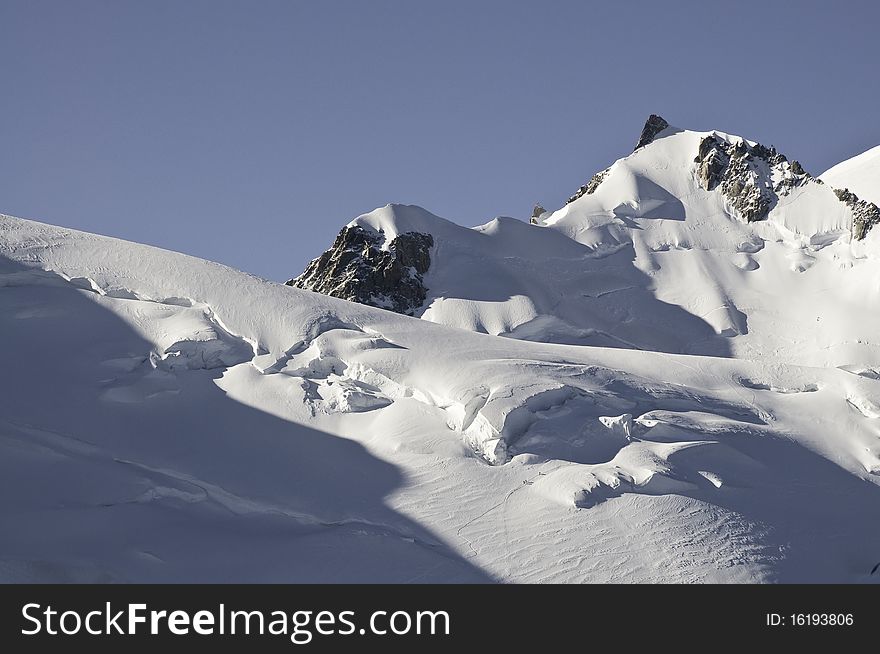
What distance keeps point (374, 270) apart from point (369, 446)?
3042 cm

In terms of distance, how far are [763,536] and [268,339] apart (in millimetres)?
15687

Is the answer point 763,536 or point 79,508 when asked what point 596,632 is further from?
point 79,508

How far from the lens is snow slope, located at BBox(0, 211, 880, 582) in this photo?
80.2 ft

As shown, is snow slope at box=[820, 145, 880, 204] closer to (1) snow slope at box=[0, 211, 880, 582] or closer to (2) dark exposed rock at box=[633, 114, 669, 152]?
(2) dark exposed rock at box=[633, 114, 669, 152]

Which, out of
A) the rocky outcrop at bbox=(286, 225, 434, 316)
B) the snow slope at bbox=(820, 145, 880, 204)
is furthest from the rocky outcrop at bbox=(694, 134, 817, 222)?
the rocky outcrop at bbox=(286, 225, 434, 316)

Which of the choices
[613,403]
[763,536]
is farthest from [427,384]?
[763,536]

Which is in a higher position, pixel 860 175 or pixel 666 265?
pixel 860 175

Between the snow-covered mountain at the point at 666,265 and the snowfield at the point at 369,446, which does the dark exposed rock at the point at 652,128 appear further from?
the snowfield at the point at 369,446

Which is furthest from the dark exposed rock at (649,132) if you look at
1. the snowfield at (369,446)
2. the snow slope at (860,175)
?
the snowfield at (369,446)

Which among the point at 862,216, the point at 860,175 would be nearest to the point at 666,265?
the point at 862,216

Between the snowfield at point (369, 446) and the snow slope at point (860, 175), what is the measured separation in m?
41.6

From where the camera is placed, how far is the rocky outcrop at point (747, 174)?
65.2 m

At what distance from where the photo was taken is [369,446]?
2916 centimetres

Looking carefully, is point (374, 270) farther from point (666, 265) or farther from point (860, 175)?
point (860, 175)
